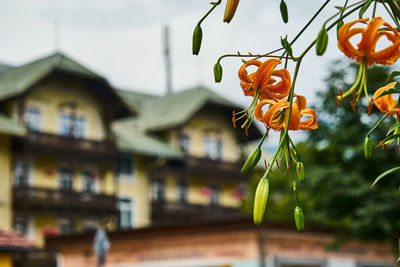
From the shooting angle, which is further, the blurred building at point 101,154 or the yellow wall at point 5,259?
the blurred building at point 101,154

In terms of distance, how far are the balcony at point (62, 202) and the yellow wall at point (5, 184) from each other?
0.37 m

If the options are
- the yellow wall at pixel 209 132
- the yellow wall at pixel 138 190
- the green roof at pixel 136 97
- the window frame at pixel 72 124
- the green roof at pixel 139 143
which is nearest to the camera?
the window frame at pixel 72 124

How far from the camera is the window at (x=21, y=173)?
31.1 m

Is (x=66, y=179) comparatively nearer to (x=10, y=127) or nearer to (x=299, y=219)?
(x=10, y=127)

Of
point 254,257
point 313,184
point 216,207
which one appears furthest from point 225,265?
point 216,207

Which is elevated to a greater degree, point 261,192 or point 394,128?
point 394,128

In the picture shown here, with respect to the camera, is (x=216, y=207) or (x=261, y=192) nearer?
(x=261, y=192)

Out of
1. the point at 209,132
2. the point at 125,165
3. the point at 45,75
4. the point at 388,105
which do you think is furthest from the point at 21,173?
the point at 388,105

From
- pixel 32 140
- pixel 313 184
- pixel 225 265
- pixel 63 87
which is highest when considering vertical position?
pixel 63 87

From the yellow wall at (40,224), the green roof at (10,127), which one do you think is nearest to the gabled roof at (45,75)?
the green roof at (10,127)

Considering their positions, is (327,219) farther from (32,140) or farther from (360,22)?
(360,22)

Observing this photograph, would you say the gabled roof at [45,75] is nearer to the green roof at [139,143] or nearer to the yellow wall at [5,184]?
the green roof at [139,143]

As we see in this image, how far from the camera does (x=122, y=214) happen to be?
119ft

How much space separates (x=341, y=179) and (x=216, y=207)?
57.2 feet
